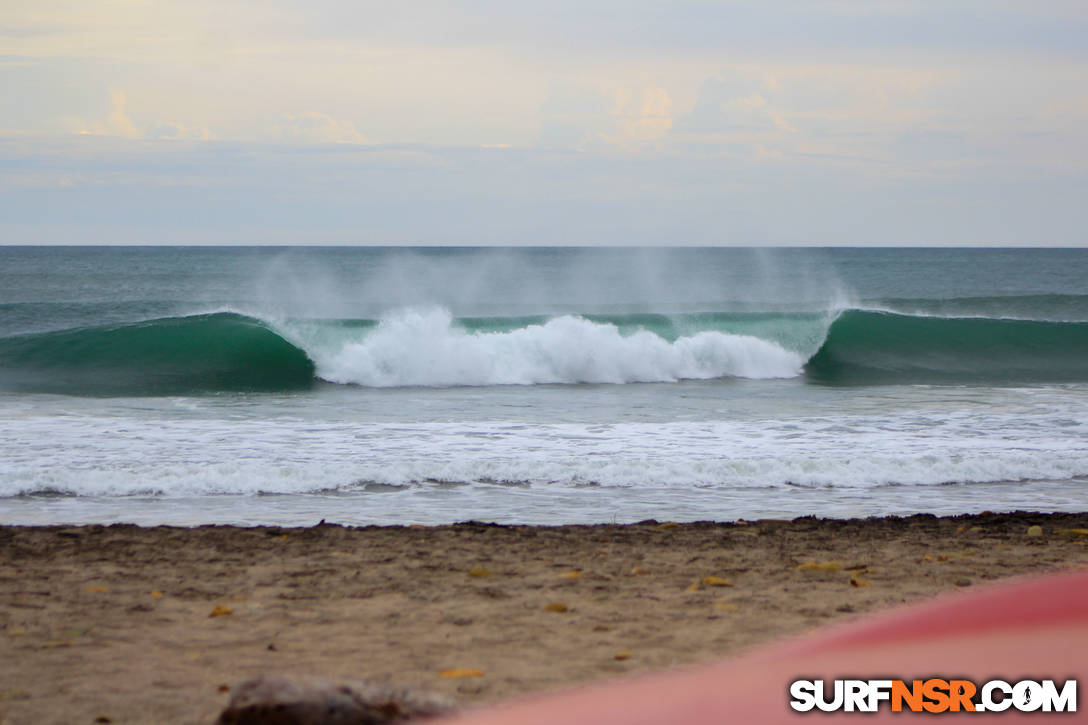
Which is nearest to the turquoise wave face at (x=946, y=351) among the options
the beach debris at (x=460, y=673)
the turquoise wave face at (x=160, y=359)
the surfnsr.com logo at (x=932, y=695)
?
the turquoise wave face at (x=160, y=359)

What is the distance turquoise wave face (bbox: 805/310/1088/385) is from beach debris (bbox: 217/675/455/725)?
16.1 meters

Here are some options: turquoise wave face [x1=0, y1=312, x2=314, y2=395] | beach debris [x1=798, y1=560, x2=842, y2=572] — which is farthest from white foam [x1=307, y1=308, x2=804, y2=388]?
beach debris [x1=798, y1=560, x2=842, y2=572]

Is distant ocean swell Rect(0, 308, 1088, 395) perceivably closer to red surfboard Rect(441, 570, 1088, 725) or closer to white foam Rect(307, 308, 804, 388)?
white foam Rect(307, 308, 804, 388)

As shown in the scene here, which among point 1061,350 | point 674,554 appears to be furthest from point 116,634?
point 1061,350

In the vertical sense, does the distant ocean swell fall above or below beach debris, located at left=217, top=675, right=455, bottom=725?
above

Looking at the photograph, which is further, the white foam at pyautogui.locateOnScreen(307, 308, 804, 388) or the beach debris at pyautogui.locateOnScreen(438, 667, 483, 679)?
the white foam at pyautogui.locateOnScreen(307, 308, 804, 388)

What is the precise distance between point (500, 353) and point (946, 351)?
999cm

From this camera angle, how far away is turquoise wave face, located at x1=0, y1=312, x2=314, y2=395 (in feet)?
54.1

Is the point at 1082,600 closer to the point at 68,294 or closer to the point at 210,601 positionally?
the point at 210,601

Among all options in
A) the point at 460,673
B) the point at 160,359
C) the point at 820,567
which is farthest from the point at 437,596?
the point at 160,359

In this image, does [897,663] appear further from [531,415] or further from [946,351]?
[946,351]

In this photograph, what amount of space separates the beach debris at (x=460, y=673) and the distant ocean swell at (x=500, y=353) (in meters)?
12.9

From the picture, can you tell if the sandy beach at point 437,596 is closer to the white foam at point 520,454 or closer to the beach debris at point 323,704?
the beach debris at point 323,704

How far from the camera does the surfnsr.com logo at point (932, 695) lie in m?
1.79
